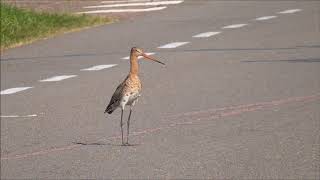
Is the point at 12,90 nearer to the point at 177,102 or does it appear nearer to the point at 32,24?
the point at 177,102

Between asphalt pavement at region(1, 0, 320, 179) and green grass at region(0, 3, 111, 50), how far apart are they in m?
0.52

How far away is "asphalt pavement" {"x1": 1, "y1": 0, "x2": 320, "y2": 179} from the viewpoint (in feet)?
42.4

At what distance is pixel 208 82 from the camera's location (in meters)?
19.2

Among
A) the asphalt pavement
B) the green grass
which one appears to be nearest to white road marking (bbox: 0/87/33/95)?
the asphalt pavement

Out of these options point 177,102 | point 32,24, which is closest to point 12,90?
point 177,102

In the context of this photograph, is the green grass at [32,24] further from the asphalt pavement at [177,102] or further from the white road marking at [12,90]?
the white road marking at [12,90]

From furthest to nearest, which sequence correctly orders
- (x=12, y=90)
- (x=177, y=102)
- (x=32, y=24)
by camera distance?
(x=32, y=24), (x=12, y=90), (x=177, y=102)

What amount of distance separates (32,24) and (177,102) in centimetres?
1232

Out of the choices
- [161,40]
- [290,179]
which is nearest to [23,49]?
[161,40]

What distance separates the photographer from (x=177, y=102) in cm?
1759

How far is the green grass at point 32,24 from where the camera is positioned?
1104 inches

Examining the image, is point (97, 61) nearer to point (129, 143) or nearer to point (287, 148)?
point (129, 143)

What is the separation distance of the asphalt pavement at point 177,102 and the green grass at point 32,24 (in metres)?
0.52

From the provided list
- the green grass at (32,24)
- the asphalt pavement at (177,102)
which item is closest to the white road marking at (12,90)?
the asphalt pavement at (177,102)
